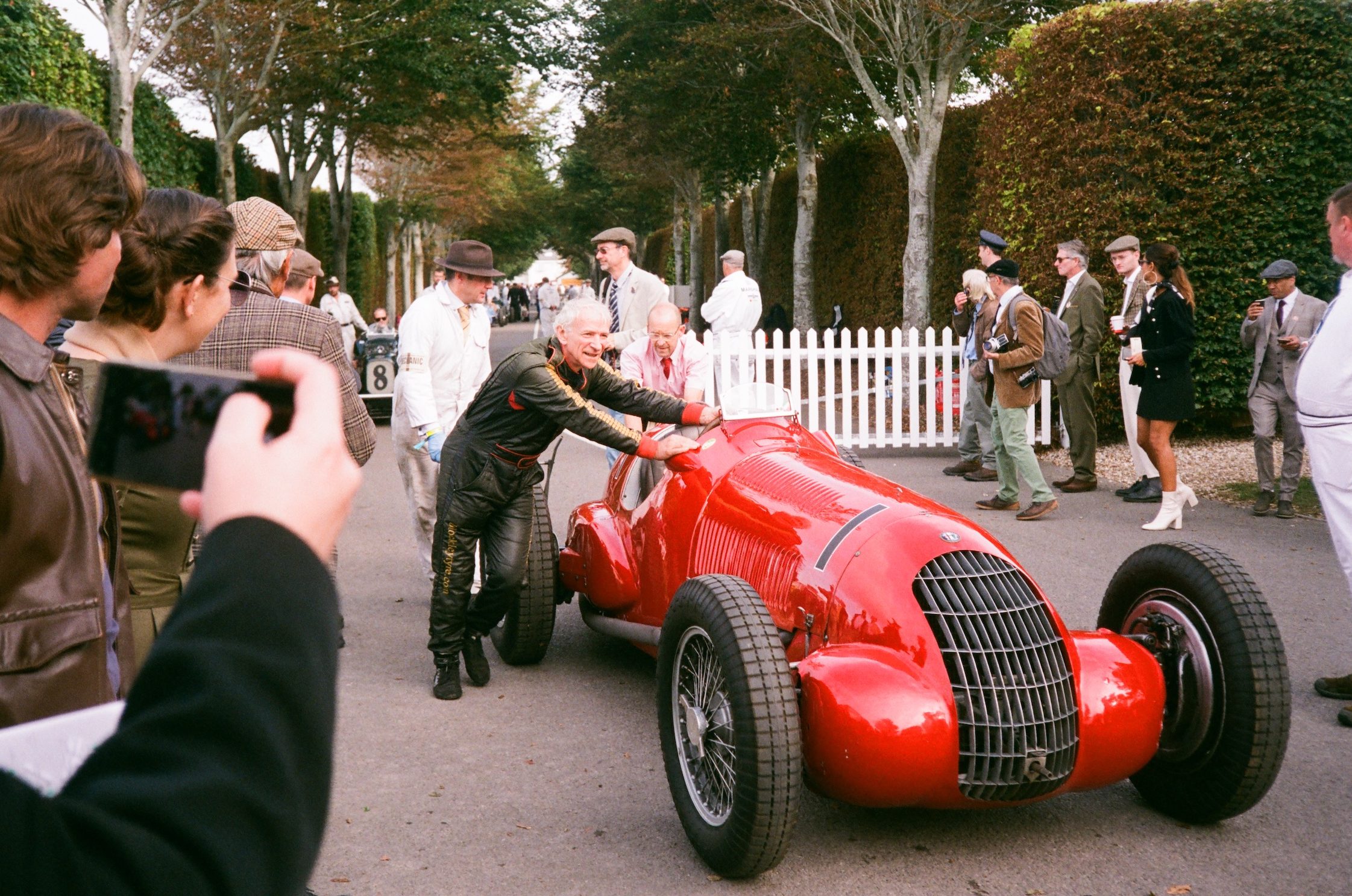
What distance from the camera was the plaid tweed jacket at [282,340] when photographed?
421 cm

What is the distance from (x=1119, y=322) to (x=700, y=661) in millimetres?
7302

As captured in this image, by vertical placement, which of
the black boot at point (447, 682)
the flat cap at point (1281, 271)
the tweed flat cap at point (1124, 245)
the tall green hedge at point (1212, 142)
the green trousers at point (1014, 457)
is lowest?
the black boot at point (447, 682)

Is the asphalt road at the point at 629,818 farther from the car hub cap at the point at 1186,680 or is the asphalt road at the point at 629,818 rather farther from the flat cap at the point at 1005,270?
the flat cap at the point at 1005,270

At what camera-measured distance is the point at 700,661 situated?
3893 mm

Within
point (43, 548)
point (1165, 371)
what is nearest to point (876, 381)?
point (1165, 371)

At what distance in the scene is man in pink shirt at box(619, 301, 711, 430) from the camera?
24.9ft

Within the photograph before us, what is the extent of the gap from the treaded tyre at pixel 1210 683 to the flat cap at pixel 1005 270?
5.72 m

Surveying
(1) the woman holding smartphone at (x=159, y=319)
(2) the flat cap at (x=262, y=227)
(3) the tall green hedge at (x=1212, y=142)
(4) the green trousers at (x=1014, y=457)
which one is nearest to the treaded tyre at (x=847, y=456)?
(2) the flat cap at (x=262, y=227)

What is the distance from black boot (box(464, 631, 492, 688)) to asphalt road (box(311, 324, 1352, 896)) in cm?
6

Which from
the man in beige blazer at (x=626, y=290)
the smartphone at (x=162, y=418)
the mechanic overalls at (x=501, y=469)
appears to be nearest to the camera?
the smartphone at (x=162, y=418)

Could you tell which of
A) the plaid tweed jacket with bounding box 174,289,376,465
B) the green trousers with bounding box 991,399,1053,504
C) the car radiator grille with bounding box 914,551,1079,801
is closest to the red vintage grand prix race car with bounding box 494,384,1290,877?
the car radiator grille with bounding box 914,551,1079,801

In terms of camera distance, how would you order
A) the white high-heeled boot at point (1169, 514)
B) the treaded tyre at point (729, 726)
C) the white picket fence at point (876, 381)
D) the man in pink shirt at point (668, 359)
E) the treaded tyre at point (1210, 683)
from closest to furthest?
the treaded tyre at point (729, 726) < the treaded tyre at point (1210, 683) < the man in pink shirt at point (668, 359) < the white high-heeled boot at point (1169, 514) < the white picket fence at point (876, 381)

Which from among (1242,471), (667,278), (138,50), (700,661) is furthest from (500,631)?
(667,278)

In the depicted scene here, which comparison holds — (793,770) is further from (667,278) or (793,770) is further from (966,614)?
(667,278)
